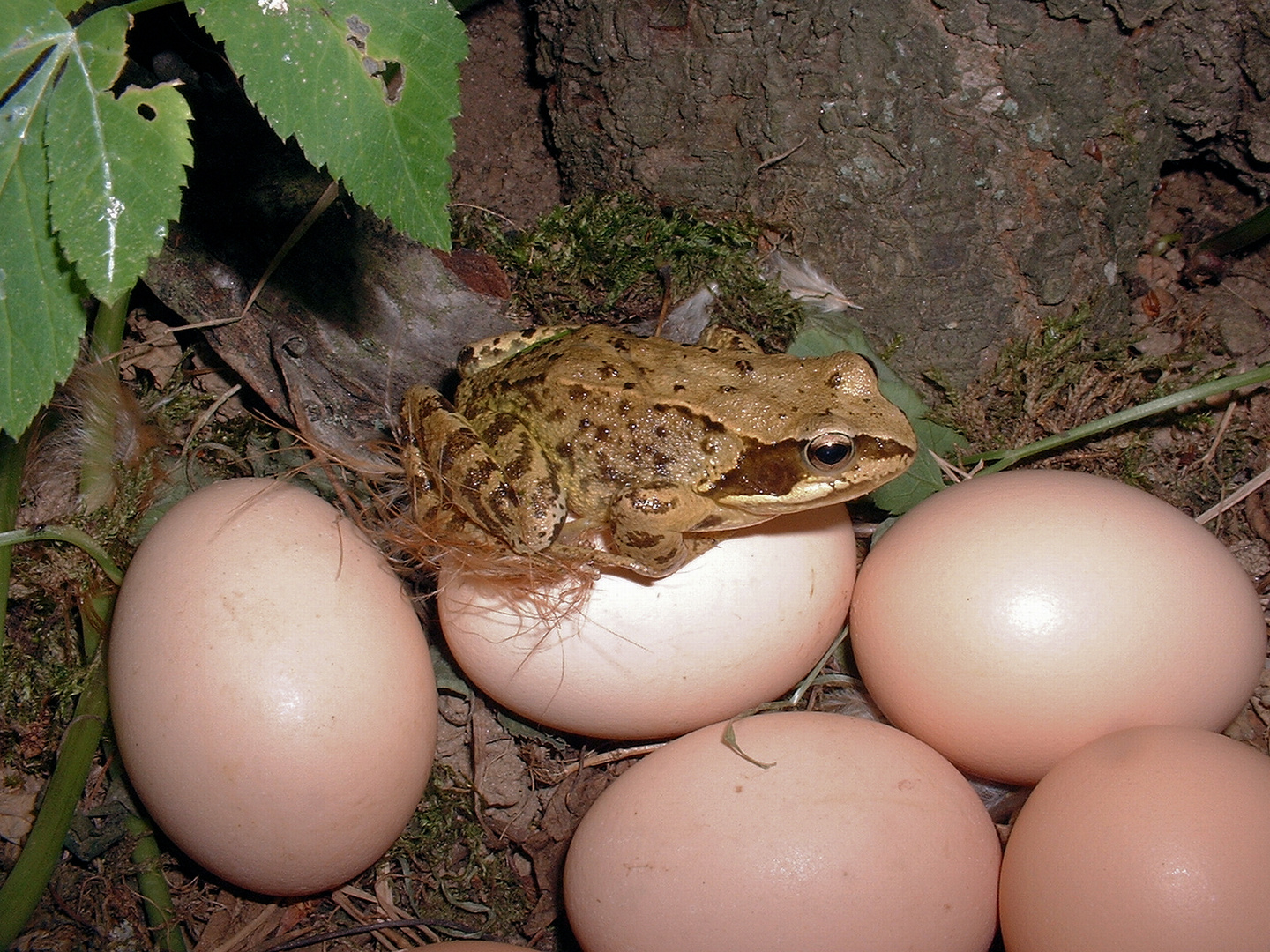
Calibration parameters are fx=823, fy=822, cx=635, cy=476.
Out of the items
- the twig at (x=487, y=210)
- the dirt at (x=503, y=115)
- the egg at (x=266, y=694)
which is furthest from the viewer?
the dirt at (x=503, y=115)

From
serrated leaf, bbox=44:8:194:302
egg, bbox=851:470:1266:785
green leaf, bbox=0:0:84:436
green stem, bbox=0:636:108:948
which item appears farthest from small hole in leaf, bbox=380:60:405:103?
green stem, bbox=0:636:108:948

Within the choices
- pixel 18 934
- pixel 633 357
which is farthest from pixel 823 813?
pixel 18 934

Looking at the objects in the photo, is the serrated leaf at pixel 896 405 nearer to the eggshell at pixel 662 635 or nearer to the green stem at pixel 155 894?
the eggshell at pixel 662 635

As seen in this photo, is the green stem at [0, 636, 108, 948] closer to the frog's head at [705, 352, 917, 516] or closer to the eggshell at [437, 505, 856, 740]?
the eggshell at [437, 505, 856, 740]

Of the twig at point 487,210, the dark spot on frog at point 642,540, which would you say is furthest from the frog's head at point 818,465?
the twig at point 487,210

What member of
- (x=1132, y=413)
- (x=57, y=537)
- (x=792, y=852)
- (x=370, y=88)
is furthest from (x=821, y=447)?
(x=57, y=537)
